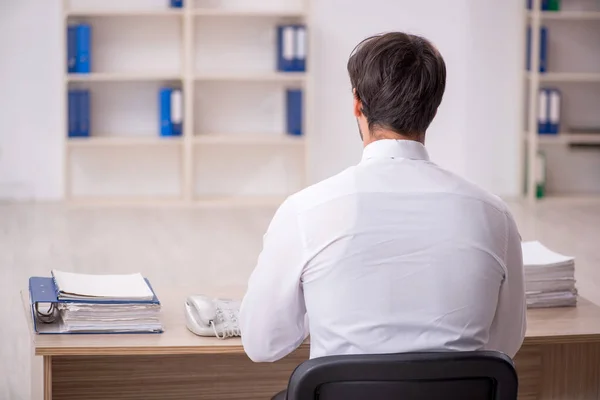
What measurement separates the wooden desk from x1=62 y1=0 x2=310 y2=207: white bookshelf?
4361 millimetres

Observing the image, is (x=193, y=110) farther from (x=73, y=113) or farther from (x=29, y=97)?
(x=29, y=97)

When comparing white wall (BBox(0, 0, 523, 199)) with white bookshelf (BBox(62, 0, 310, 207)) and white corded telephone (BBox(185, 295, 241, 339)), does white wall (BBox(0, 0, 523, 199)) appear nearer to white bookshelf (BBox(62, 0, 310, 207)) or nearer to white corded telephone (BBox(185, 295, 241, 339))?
white bookshelf (BBox(62, 0, 310, 207))

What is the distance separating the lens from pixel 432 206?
1.61 meters

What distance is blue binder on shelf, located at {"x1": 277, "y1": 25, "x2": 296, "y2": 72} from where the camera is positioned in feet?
21.9

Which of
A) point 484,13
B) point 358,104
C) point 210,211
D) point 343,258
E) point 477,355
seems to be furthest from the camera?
point 484,13

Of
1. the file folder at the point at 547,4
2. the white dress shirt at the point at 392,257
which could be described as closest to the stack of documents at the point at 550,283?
the white dress shirt at the point at 392,257

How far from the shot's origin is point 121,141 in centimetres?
661

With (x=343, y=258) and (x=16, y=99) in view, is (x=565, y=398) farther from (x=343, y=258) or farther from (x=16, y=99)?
(x=16, y=99)

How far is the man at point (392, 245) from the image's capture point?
1.58 meters

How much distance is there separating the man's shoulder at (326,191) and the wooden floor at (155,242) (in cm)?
231

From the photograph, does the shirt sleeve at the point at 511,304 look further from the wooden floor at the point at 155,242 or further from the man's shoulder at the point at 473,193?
the wooden floor at the point at 155,242

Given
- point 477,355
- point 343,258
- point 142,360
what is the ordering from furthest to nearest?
point 142,360
point 343,258
point 477,355

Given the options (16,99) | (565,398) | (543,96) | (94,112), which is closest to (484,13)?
(543,96)

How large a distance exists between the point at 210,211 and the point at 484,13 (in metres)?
2.59
